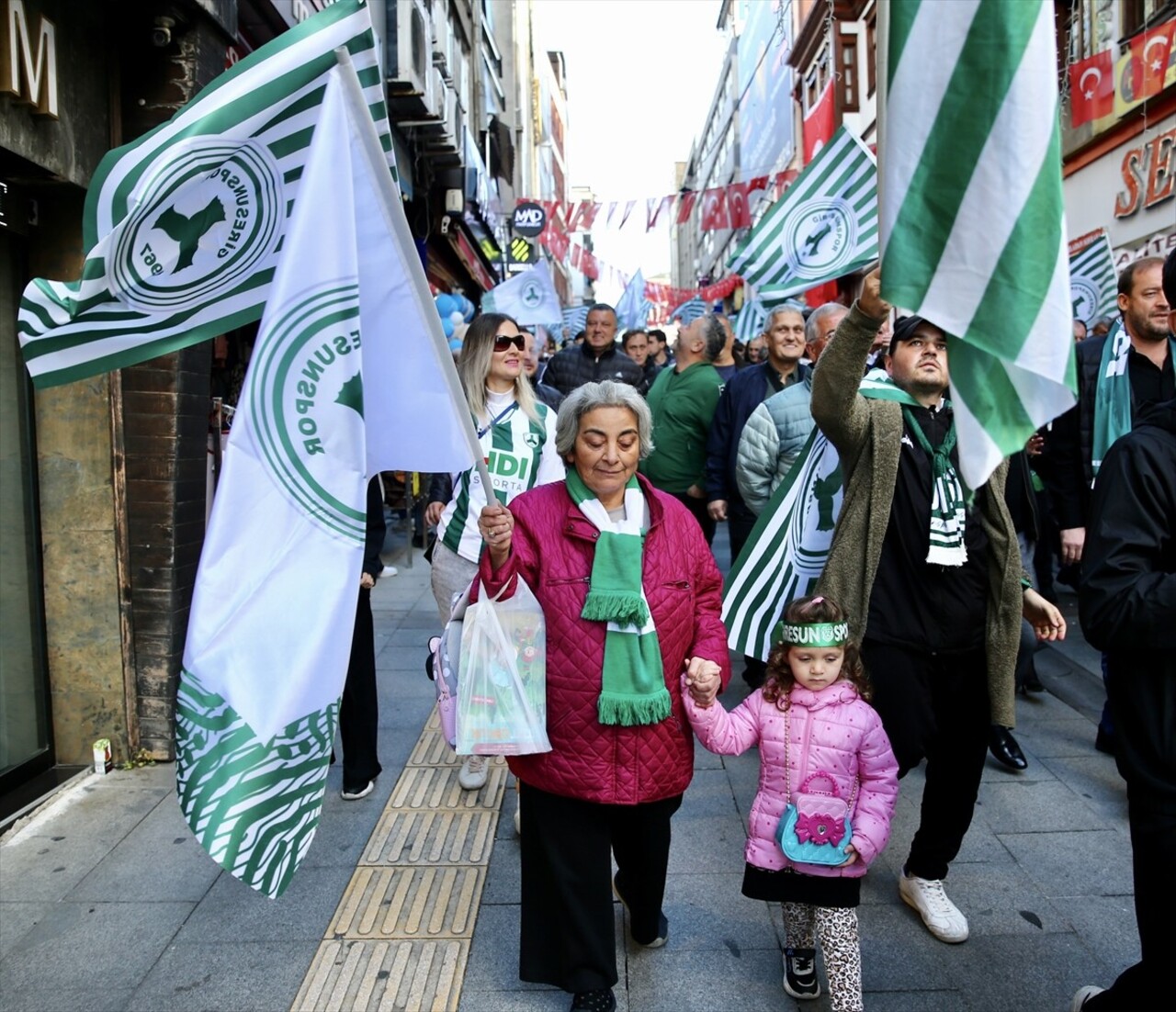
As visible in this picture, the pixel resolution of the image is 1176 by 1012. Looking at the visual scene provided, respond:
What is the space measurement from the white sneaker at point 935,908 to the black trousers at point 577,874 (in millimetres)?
948

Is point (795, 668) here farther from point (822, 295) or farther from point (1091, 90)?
point (822, 295)

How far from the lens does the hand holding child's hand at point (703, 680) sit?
2.96 m

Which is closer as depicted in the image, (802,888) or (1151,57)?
(802,888)

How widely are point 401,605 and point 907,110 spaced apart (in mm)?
7059

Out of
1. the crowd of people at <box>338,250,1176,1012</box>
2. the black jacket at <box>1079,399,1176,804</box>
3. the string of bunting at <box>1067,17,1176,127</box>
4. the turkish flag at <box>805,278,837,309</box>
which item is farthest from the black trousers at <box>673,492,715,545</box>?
the turkish flag at <box>805,278,837,309</box>

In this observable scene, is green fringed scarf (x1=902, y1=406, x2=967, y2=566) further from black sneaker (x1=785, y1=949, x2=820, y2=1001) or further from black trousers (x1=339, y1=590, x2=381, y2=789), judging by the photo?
black trousers (x1=339, y1=590, x2=381, y2=789)

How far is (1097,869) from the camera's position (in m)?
3.89

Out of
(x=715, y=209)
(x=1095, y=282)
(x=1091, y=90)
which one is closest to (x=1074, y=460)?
(x=1095, y=282)

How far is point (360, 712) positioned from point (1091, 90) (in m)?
10.3

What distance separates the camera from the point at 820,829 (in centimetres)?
295

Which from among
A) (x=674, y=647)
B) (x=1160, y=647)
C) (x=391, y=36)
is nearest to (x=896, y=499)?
(x=674, y=647)

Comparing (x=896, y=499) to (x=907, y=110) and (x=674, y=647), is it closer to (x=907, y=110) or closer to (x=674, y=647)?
(x=674, y=647)

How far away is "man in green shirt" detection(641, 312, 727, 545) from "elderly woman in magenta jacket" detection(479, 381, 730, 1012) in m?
3.51

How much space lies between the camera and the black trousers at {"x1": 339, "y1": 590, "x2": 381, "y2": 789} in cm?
460
